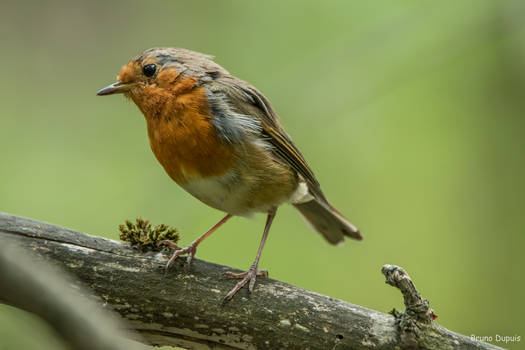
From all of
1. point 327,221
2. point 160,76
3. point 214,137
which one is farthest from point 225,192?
point 327,221

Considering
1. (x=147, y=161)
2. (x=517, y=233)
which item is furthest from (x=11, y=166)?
(x=517, y=233)

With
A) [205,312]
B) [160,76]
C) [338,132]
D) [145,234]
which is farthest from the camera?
[338,132]

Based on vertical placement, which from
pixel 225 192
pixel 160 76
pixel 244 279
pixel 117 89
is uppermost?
pixel 160 76

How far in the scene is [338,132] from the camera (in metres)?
5.57

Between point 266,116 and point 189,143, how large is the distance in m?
0.82

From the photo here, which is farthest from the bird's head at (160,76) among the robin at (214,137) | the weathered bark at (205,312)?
the weathered bark at (205,312)

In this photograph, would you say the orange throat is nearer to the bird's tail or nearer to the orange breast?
the orange breast

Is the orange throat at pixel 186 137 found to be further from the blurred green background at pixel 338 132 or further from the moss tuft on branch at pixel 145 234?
the blurred green background at pixel 338 132

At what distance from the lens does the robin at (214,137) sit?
356cm

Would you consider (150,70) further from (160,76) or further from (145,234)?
(145,234)

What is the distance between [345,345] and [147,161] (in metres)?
2.89

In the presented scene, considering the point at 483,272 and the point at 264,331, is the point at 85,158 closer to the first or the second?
the point at 264,331

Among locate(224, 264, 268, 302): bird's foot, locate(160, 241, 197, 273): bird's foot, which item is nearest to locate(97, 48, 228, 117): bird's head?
locate(160, 241, 197, 273): bird's foot

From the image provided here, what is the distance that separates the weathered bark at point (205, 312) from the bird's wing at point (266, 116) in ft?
4.05
